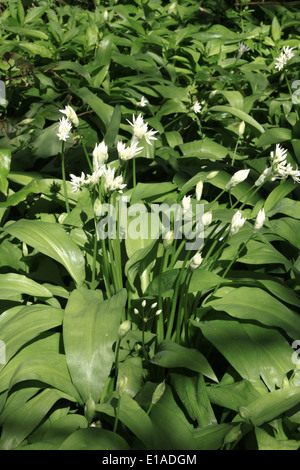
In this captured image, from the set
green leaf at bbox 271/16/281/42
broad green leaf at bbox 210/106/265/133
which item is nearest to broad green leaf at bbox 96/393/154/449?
broad green leaf at bbox 210/106/265/133

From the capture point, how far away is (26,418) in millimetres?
1468

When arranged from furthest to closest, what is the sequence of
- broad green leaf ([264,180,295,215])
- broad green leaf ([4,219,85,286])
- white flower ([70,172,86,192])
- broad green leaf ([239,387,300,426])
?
broad green leaf ([264,180,295,215]), broad green leaf ([4,219,85,286]), white flower ([70,172,86,192]), broad green leaf ([239,387,300,426])

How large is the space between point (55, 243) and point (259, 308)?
0.79 metres

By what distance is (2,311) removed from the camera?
189cm

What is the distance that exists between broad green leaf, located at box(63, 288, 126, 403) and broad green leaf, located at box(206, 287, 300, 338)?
37cm

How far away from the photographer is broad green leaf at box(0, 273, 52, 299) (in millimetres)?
1808

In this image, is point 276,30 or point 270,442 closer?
point 270,442

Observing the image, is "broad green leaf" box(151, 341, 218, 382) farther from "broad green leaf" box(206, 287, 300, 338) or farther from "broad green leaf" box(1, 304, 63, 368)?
"broad green leaf" box(1, 304, 63, 368)

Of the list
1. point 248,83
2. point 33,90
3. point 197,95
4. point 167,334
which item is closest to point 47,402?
point 167,334

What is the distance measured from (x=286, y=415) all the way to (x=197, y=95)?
7.34 ft

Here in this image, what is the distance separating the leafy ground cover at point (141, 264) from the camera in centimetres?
147

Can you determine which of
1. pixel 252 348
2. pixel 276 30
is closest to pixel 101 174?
pixel 252 348

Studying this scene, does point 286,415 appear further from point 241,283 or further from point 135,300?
point 135,300

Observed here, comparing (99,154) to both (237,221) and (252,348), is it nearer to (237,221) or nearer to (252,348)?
(237,221)
